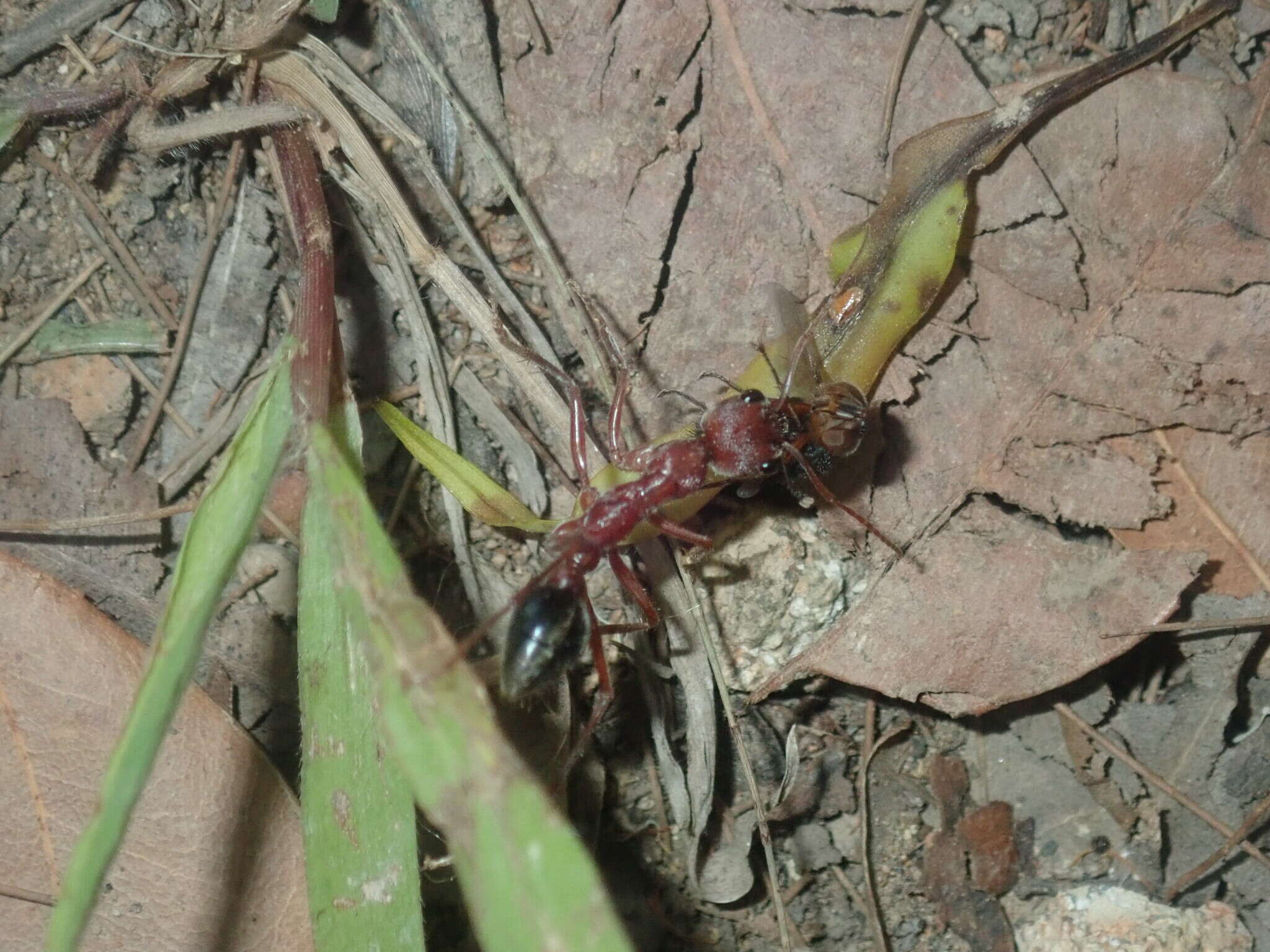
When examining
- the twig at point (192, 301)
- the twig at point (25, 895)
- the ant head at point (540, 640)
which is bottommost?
the twig at point (25, 895)

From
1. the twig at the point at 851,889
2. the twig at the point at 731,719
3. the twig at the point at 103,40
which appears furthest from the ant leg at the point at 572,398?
the twig at the point at 851,889

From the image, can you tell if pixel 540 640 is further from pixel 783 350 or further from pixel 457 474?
pixel 783 350

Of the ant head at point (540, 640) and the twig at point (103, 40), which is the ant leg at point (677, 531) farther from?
the twig at point (103, 40)

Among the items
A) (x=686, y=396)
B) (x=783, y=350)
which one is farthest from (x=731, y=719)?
(x=783, y=350)

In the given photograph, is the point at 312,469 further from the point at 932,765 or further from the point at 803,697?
the point at 932,765

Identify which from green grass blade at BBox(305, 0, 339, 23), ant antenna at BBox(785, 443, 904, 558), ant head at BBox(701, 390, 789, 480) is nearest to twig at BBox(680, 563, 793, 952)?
ant head at BBox(701, 390, 789, 480)

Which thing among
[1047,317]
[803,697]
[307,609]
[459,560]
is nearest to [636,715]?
[803,697]

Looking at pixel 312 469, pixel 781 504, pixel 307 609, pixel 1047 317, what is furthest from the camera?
pixel 781 504
